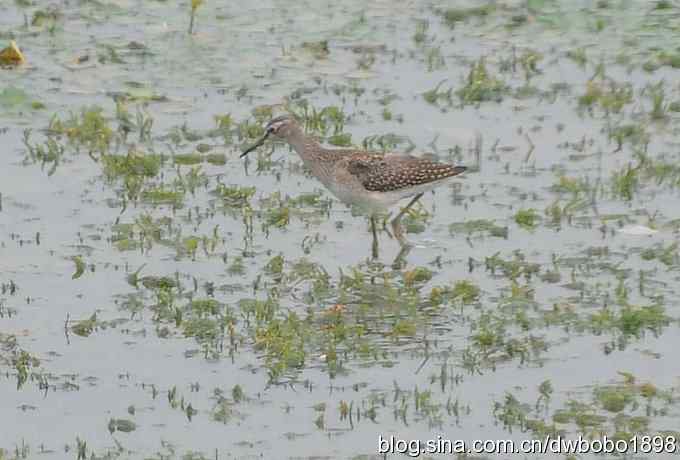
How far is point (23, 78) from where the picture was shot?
1736 centimetres

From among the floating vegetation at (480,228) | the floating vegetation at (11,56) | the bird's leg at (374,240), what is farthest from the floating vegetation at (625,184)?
the floating vegetation at (11,56)

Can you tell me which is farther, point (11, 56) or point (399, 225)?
point (11, 56)

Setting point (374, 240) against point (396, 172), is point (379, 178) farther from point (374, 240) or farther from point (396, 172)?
point (374, 240)

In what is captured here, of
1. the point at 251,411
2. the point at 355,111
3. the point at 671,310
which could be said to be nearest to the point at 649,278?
the point at 671,310

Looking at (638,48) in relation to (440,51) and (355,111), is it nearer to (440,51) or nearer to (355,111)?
(440,51)

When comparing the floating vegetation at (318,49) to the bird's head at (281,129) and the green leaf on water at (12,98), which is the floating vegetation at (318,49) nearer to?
the green leaf on water at (12,98)

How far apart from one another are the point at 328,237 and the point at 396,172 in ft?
2.40

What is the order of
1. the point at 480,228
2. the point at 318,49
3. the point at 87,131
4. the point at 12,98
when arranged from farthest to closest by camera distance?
the point at 318,49
the point at 12,98
the point at 87,131
the point at 480,228

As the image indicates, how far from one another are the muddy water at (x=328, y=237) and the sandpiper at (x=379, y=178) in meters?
0.30

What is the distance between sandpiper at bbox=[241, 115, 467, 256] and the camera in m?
13.9

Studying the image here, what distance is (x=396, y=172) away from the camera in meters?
13.9

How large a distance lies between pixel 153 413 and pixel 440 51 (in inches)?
336

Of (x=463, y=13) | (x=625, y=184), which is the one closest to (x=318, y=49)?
(x=463, y=13)

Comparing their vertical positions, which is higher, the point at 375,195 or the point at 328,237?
the point at 375,195
